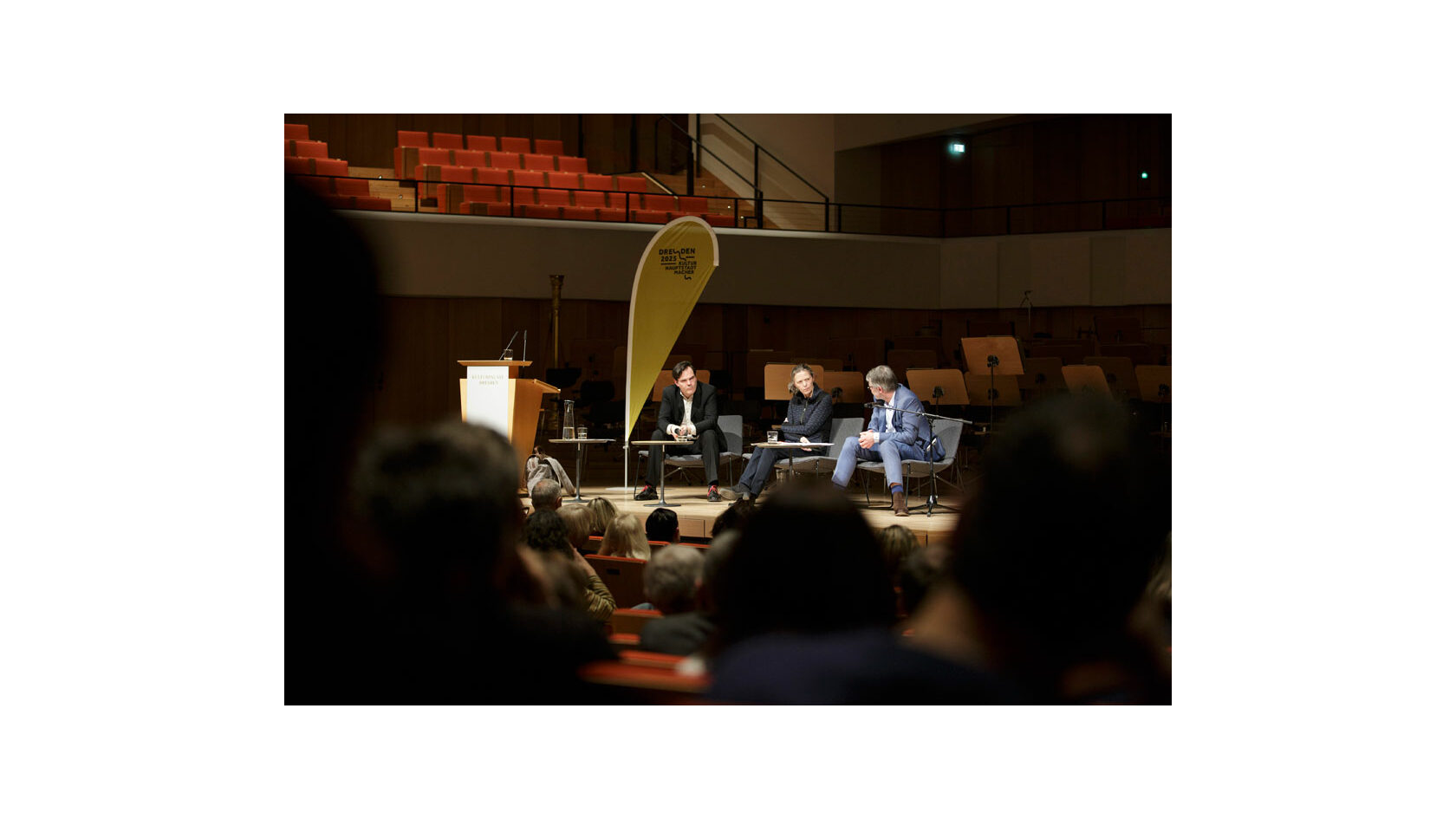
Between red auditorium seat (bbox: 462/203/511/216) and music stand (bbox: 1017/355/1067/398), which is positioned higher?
red auditorium seat (bbox: 462/203/511/216)

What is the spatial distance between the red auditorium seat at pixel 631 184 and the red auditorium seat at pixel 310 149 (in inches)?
115

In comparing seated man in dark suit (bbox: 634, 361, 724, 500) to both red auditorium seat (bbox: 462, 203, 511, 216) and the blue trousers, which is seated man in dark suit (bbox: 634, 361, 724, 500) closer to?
the blue trousers

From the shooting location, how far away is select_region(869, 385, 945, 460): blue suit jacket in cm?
647

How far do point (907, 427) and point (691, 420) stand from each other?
1432mm

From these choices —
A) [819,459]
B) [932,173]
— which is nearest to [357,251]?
[819,459]

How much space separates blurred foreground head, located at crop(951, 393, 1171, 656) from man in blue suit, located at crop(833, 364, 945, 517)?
3.75m

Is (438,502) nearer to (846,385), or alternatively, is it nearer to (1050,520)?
(1050,520)

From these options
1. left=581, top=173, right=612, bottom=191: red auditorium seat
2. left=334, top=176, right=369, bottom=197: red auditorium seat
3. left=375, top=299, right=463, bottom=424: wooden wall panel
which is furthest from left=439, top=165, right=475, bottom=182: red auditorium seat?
left=375, top=299, right=463, bottom=424: wooden wall panel

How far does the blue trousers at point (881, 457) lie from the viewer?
6402mm

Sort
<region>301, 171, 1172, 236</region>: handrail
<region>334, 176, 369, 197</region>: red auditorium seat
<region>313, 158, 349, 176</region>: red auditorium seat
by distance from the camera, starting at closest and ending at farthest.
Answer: <region>334, 176, 369, 197</region>: red auditorium seat, <region>301, 171, 1172, 236</region>: handrail, <region>313, 158, 349, 176</region>: red auditorium seat

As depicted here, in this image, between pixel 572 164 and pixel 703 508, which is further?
pixel 572 164

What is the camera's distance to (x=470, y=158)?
12.7 m

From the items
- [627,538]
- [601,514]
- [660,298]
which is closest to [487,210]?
[660,298]
